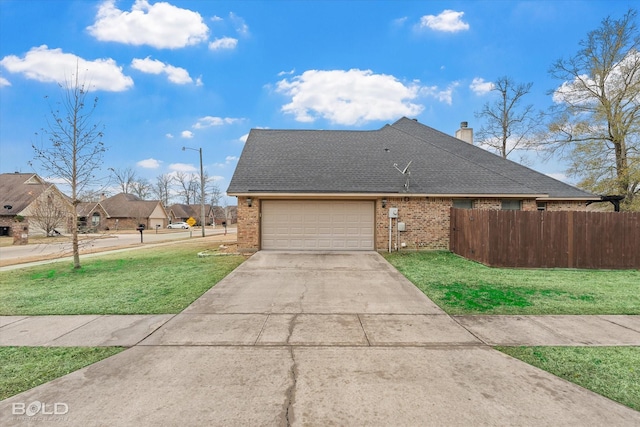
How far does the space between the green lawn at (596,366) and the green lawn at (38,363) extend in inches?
206

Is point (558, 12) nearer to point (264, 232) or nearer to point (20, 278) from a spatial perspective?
point (264, 232)

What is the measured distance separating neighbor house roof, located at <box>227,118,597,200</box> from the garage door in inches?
37.5

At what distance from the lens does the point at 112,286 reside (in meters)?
7.06

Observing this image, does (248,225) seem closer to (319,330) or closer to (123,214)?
(319,330)

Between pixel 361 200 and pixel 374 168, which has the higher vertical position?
pixel 374 168

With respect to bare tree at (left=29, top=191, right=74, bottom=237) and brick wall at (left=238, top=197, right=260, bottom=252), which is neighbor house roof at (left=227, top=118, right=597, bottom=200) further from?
bare tree at (left=29, top=191, right=74, bottom=237)

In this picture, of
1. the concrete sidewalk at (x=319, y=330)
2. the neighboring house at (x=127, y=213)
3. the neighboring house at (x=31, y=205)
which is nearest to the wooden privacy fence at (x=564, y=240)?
the concrete sidewalk at (x=319, y=330)

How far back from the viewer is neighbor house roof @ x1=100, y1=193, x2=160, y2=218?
4703 centimetres

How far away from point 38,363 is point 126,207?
5262 centimetres

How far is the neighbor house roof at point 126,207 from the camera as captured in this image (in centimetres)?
4703

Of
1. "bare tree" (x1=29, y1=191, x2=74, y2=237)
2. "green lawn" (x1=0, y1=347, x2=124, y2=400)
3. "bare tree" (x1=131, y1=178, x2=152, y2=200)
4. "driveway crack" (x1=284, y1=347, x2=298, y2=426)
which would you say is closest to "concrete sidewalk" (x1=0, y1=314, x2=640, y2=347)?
"green lawn" (x1=0, y1=347, x2=124, y2=400)

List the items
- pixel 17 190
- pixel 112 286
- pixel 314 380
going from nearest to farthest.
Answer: pixel 314 380 < pixel 112 286 < pixel 17 190

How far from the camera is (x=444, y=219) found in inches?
477

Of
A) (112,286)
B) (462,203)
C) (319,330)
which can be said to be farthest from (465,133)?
(112,286)
